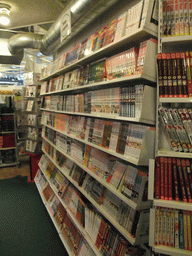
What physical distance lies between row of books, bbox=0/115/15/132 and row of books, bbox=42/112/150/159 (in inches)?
130

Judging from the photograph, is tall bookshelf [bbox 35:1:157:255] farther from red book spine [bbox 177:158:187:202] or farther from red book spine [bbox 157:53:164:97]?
red book spine [bbox 177:158:187:202]

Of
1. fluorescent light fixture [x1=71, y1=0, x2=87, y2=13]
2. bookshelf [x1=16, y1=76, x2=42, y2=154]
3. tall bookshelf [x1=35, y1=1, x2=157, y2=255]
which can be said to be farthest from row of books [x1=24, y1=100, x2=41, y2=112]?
fluorescent light fixture [x1=71, y1=0, x2=87, y2=13]

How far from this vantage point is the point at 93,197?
1.95 meters

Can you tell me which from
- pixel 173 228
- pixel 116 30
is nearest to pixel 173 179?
pixel 173 228

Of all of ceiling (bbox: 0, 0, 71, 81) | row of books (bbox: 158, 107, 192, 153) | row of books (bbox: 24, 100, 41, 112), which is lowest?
row of books (bbox: 158, 107, 192, 153)

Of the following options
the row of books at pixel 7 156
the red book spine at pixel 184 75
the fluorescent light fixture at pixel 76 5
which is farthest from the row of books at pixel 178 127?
the row of books at pixel 7 156

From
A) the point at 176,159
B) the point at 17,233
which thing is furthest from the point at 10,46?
the point at 176,159

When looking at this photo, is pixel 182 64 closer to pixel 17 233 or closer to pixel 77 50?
pixel 77 50

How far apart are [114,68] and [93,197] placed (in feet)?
4.00

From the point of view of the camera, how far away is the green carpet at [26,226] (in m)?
2.41

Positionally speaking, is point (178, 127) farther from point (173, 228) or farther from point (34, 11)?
point (34, 11)

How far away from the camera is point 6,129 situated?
546 centimetres

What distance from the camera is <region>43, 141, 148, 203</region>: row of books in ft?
4.51

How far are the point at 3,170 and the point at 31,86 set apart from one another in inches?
92.5
